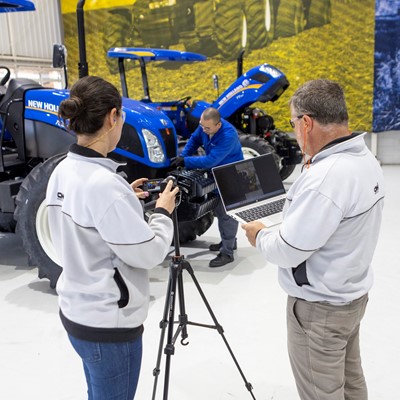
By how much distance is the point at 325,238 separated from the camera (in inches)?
59.0

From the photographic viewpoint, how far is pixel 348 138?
1550 mm

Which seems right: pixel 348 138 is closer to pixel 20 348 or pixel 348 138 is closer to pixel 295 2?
pixel 20 348

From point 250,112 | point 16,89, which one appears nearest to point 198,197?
point 16,89

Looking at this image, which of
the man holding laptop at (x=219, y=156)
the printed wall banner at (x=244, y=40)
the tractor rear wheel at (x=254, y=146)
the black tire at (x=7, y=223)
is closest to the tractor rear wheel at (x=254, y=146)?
the tractor rear wheel at (x=254, y=146)

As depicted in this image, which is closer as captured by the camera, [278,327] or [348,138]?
[348,138]

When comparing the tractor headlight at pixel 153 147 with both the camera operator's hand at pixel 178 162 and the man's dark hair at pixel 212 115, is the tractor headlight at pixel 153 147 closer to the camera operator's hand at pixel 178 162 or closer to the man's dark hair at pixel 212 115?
the camera operator's hand at pixel 178 162

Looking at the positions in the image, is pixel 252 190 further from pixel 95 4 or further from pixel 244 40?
pixel 95 4

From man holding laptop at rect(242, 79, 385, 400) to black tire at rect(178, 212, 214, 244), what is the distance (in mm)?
2967

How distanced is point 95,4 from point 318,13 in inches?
196

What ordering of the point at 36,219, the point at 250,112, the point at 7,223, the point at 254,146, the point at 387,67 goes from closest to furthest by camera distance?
1. the point at 36,219
2. the point at 7,223
3. the point at 254,146
4. the point at 250,112
5. the point at 387,67

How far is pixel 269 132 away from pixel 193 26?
13.0ft

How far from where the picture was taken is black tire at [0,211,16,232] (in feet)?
14.9

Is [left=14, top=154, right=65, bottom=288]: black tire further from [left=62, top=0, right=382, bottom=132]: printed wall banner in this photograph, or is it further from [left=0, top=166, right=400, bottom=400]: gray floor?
[left=62, top=0, right=382, bottom=132]: printed wall banner

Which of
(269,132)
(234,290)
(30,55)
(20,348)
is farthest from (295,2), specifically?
(20,348)
